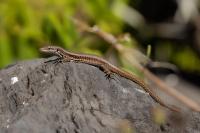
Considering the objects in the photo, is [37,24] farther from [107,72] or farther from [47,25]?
[107,72]

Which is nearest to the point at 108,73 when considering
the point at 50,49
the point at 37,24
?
the point at 50,49

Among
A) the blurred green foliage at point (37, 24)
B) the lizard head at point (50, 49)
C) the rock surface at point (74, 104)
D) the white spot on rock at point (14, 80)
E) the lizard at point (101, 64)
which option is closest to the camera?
the rock surface at point (74, 104)

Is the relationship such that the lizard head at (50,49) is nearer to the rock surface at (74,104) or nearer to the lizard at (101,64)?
the lizard at (101,64)

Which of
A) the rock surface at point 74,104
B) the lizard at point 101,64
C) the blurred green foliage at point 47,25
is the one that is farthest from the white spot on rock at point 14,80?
the blurred green foliage at point 47,25

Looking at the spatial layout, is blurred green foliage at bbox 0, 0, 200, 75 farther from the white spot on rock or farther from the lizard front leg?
the white spot on rock

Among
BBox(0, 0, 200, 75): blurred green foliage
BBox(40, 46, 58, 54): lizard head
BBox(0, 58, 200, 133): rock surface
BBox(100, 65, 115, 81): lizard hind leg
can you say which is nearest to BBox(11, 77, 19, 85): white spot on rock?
BBox(0, 58, 200, 133): rock surface

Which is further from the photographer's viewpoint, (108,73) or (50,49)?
(50,49)
